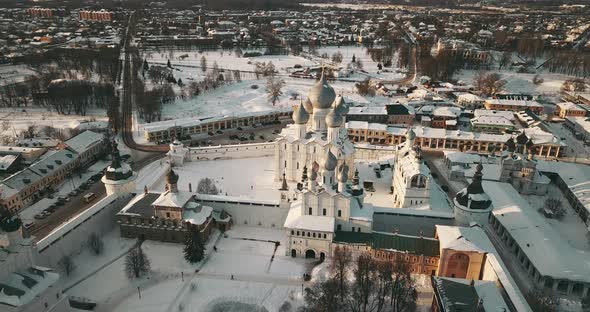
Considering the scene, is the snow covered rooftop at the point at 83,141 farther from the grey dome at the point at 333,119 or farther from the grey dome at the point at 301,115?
the grey dome at the point at 333,119

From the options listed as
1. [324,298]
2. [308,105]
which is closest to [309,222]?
[324,298]

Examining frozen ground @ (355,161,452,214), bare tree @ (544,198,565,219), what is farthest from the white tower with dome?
bare tree @ (544,198,565,219)

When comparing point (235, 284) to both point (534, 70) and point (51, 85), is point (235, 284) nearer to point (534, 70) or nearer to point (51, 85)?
point (51, 85)

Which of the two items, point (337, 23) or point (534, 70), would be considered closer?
point (534, 70)

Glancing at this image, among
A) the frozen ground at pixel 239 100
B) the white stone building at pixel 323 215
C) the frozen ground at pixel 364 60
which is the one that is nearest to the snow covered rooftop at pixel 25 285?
the white stone building at pixel 323 215

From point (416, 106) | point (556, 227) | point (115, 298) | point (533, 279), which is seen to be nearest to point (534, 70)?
point (416, 106)

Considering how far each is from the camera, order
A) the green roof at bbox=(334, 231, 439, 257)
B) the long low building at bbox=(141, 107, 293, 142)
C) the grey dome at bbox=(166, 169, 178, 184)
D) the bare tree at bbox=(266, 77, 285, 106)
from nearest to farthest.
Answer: the green roof at bbox=(334, 231, 439, 257), the grey dome at bbox=(166, 169, 178, 184), the long low building at bbox=(141, 107, 293, 142), the bare tree at bbox=(266, 77, 285, 106)

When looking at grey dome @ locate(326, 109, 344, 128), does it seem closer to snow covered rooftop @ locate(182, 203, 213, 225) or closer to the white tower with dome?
snow covered rooftop @ locate(182, 203, 213, 225)
